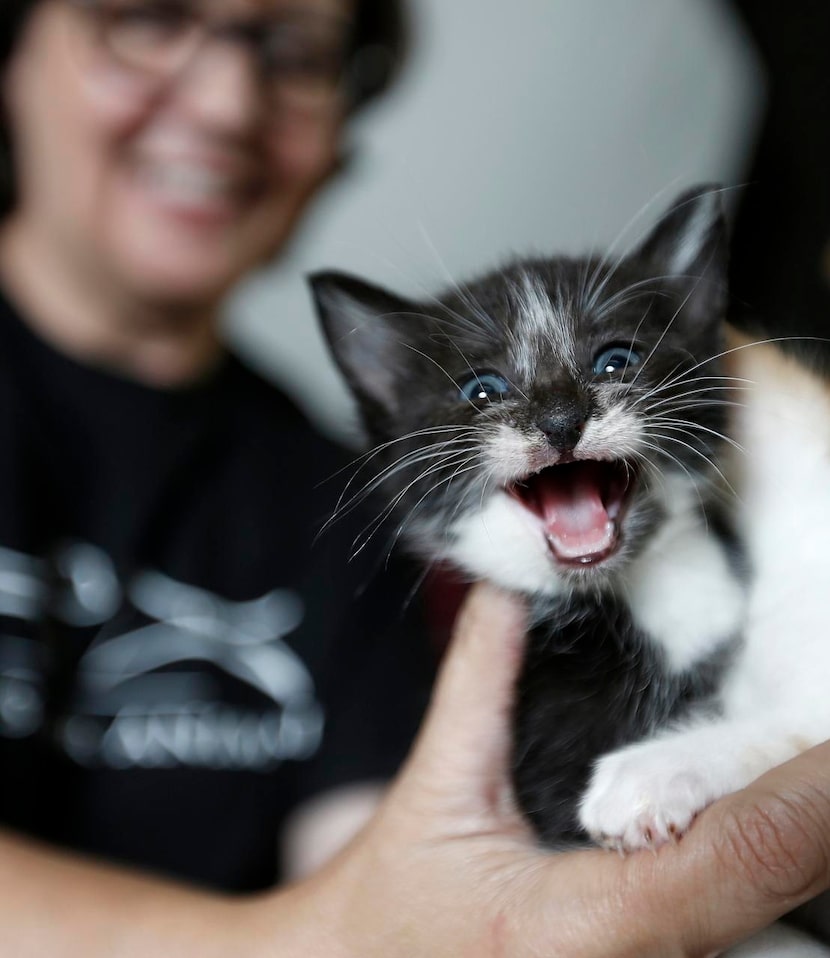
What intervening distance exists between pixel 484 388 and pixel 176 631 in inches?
27.3

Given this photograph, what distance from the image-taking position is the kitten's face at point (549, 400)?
0.57 metres

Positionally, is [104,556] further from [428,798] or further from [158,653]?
[428,798]

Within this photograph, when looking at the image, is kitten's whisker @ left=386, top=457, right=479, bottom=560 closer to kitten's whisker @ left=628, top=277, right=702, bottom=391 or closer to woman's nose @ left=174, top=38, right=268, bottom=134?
kitten's whisker @ left=628, top=277, right=702, bottom=391

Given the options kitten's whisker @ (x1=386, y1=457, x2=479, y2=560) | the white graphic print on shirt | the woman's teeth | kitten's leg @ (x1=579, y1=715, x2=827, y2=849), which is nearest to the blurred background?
the woman's teeth

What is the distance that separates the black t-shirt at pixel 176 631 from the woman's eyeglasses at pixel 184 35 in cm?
37

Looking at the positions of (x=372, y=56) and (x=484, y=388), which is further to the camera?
(x=372, y=56)

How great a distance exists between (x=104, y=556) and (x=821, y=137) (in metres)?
0.89

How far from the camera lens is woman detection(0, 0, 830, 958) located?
1066 mm

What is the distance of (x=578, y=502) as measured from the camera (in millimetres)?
587

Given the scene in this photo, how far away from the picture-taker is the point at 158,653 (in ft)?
3.74

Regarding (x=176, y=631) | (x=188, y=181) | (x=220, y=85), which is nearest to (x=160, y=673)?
(x=176, y=631)

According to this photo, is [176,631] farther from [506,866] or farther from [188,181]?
[506,866]

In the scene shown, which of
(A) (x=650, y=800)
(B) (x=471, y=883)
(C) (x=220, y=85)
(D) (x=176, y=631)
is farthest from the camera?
(D) (x=176, y=631)

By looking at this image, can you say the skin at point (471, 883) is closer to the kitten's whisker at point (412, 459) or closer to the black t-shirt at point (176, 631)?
the kitten's whisker at point (412, 459)
